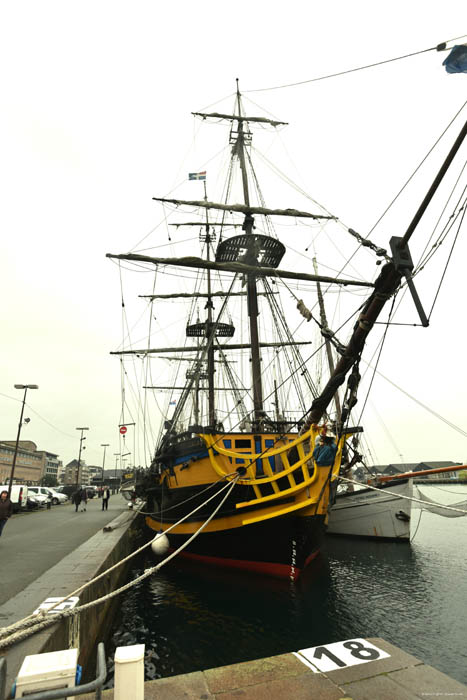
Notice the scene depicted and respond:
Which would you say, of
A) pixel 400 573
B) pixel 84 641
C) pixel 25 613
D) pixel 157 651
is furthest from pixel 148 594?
pixel 400 573

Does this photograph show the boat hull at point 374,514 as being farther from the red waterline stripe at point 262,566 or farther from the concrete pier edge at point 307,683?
the concrete pier edge at point 307,683

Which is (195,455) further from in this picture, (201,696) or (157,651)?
(201,696)

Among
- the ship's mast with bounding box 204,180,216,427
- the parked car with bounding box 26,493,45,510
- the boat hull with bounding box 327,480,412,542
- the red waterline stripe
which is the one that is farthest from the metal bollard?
the parked car with bounding box 26,493,45,510

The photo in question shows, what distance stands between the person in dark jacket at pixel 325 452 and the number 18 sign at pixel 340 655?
6.37m

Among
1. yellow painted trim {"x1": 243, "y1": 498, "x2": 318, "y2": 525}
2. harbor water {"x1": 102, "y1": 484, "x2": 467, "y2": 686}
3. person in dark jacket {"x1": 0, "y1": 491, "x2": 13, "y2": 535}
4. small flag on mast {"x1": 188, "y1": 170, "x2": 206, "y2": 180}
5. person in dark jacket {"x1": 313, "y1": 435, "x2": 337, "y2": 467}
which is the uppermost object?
small flag on mast {"x1": 188, "y1": 170, "x2": 206, "y2": 180}

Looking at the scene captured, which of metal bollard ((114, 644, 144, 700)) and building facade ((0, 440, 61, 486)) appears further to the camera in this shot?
building facade ((0, 440, 61, 486))

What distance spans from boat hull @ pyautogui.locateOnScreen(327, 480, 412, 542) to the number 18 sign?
1604 centimetres

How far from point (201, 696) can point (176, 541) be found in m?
12.7

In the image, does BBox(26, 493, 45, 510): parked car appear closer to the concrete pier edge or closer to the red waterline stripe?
the red waterline stripe

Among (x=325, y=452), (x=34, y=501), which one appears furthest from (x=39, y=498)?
(x=325, y=452)

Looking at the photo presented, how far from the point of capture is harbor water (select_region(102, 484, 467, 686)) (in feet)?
22.8

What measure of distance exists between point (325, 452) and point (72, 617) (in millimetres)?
7234

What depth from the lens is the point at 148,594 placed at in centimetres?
1086

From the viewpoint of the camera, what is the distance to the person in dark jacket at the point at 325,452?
1038 centimetres
